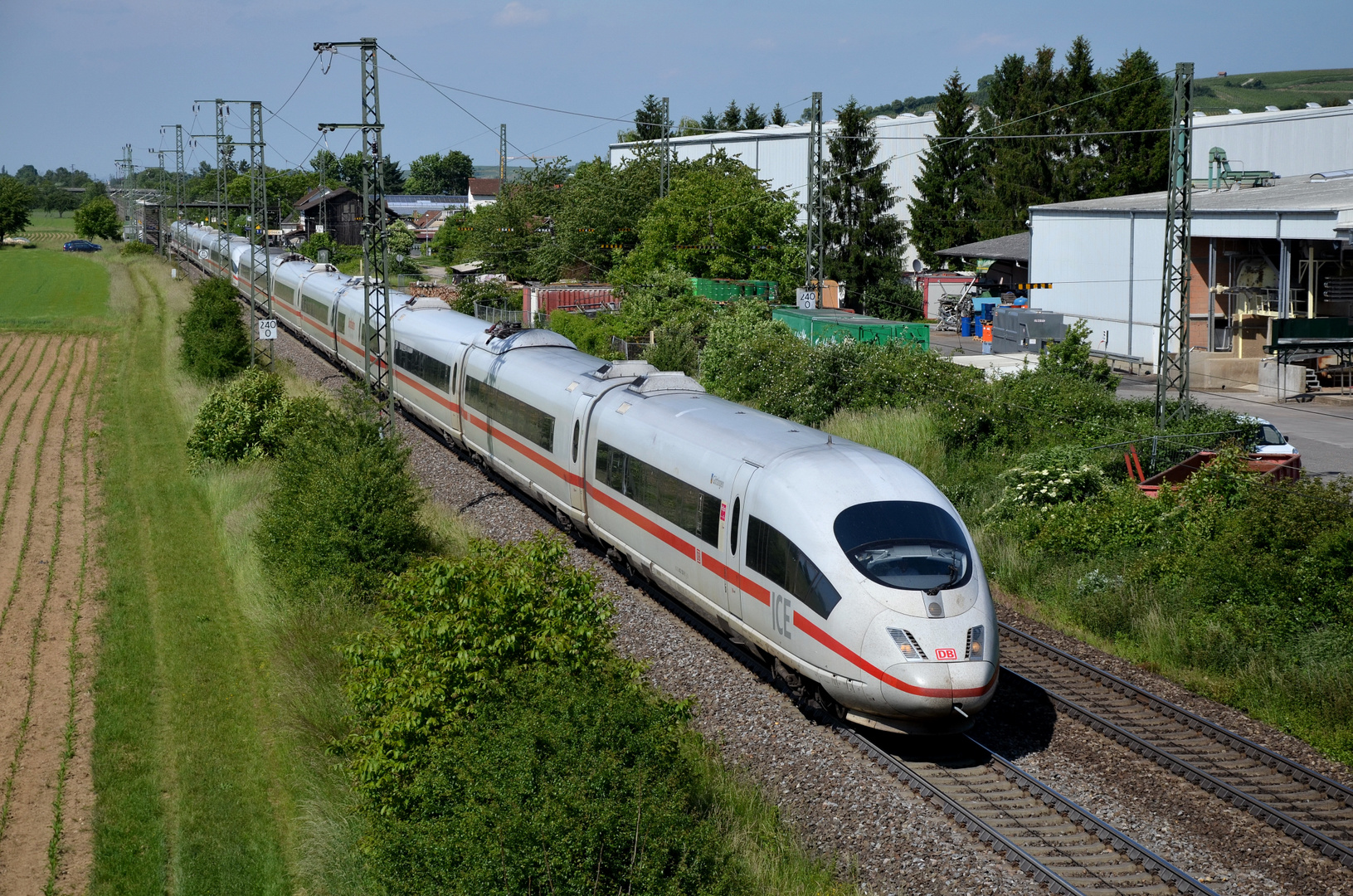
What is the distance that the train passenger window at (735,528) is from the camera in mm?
12739

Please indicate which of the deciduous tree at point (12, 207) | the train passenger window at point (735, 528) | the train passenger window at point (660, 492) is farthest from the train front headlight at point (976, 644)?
the deciduous tree at point (12, 207)

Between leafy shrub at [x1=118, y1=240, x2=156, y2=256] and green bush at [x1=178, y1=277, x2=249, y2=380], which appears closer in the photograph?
green bush at [x1=178, y1=277, x2=249, y2=380]

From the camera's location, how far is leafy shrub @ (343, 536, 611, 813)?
9000mm

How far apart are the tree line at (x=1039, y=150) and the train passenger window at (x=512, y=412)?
4165 cm

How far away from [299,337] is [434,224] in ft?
236

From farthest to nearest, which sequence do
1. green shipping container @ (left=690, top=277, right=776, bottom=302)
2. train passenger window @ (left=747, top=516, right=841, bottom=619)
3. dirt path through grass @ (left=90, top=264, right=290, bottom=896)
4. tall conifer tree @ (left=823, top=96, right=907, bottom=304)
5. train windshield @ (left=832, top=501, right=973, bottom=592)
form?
tall conifer tree @ (left=823, top=96, right=907, bottom=304)
green shipping container @ (left=690, top=277, right=776, bottom=302)
train passenger window @ (left=747, top=516, right=841, bottom=619)
train windshield @ (left=832, top=501, right=973, bottom=592)
dirt path through grass @ (left=90, top=264, right=290, bottom=896)

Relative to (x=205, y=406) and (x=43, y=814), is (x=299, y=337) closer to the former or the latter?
(x=205, y=406)

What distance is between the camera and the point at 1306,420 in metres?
27.5

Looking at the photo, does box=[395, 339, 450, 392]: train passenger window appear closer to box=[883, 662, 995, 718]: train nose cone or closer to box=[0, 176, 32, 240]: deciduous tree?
box=[883, 662, 995, 718]: train nose cone

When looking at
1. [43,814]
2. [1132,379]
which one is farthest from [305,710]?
[1132,379]

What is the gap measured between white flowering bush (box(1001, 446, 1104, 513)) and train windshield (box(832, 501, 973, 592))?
27.3 ft

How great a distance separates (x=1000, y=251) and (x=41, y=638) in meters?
41.8

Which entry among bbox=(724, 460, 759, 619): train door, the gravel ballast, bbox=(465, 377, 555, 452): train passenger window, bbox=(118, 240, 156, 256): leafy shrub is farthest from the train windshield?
bbox=(118, 240, 156, 256): leafy shrub

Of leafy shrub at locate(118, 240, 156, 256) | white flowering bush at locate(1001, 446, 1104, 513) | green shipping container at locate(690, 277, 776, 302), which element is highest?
leafy shrub at locate(118, 240, 156, 256)
